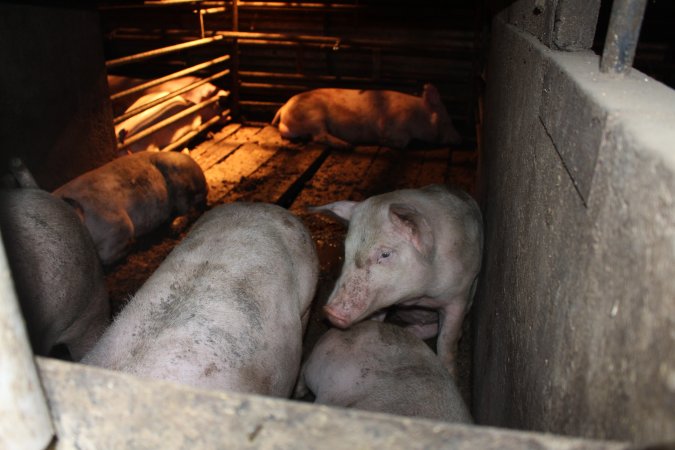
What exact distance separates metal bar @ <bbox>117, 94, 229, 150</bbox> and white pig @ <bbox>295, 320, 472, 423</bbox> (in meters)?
3.57

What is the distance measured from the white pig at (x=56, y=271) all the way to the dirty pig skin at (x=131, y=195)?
3.52ft

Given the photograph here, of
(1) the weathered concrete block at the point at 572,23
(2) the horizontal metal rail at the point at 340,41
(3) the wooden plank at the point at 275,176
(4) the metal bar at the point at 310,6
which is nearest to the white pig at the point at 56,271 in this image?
(1) the weathered concrete block at the point at 572,23

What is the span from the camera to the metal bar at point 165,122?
542 centimetres

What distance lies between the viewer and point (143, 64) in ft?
31.9

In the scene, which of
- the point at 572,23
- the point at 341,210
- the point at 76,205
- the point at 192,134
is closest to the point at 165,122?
the point at 192,134

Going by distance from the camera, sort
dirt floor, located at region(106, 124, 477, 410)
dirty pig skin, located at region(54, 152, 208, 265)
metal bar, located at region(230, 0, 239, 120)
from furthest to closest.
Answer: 1. metal bar, located at region(230, 0, 239, 120)
2. dirt floor, located at region(106, 124, 477, 410)
3. dirty pig skin, located at region(54, 152, 208, 265)

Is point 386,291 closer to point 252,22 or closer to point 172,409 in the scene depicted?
point 172,409

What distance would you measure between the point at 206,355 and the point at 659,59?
8078mm

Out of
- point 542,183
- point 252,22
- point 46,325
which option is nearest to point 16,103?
point 46,325

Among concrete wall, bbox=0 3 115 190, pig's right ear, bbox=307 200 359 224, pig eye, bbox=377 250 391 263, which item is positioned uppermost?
concrete wall, bbox=0 3 115 190

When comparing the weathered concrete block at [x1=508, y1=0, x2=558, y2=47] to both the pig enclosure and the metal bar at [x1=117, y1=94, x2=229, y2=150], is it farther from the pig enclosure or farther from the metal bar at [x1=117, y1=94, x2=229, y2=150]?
the metal bar at [x1=117, y1=94, x2=229, y2=150]

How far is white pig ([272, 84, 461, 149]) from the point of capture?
725cm

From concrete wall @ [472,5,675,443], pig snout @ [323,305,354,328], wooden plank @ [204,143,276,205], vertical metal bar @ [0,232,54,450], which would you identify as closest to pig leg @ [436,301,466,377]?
pig snout @ [323,305,354,328]

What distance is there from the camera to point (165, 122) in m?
6.05
